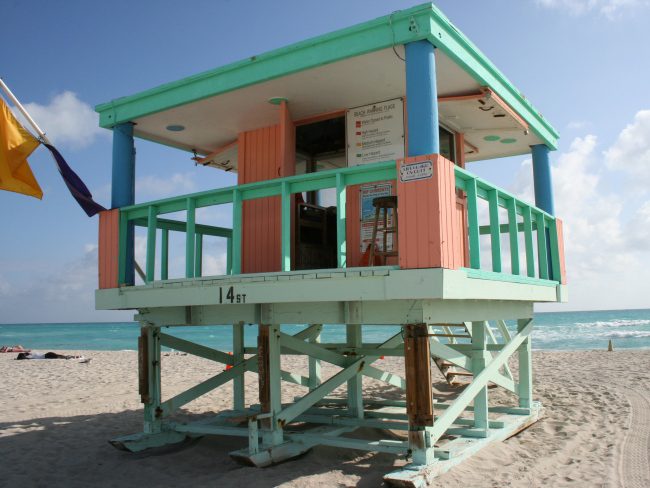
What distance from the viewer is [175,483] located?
6.51 meters

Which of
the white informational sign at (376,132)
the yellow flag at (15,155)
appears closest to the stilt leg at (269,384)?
the white informational sign at (376,132)

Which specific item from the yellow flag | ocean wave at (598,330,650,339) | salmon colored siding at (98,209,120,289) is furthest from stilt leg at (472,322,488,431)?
ocean wave at (598,330,650,339)

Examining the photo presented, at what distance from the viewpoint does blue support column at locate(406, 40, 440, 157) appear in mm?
5695

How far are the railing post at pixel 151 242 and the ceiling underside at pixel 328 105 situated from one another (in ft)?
5.43

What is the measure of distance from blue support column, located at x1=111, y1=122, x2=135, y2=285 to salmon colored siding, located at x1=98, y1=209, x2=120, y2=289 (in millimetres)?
183

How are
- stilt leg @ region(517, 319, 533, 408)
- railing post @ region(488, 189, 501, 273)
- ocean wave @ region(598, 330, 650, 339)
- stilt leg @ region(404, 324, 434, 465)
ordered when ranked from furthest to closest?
1. ocean wave @ region(598, 330, 650, 339)
2. stilt leg @ region(517, 319, 533, 408)
3. railing post @ region(488, 189, 501, 273)
4. stilt leg @ region(404, 324, 434, 465)

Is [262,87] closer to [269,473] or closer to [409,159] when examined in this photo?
[409,159]

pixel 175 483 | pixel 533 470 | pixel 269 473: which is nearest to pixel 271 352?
pixel 269 473

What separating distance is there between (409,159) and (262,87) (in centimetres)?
288

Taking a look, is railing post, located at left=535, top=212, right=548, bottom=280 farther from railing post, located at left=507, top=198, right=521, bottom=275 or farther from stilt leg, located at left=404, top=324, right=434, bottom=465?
stilt leg, located at left=404, top=324, right=434, bottom=465

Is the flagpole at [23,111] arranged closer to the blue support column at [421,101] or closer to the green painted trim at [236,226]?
the green painted trim at [236,226]

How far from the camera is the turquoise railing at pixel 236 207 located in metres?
5.92

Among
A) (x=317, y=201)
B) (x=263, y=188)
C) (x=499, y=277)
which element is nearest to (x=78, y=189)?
(x=263, y=188)

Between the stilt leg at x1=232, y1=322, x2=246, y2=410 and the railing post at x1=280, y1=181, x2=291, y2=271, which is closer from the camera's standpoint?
the railing post at x1=280, y1=181, x2=291, y2=271
